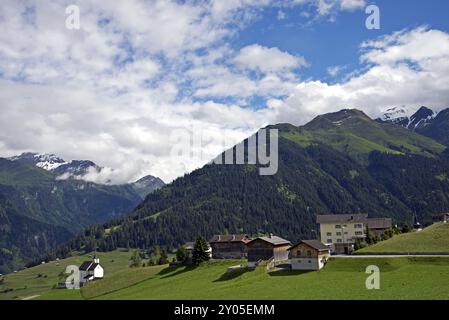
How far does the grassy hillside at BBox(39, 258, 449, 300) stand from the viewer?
57.2 m

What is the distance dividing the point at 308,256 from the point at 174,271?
38.5 m

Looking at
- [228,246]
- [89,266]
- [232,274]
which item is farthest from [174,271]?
[89,266]

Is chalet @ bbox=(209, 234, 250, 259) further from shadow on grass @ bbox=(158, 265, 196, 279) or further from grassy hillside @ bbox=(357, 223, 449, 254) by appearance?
grassy hillside @ bbox=(357, 223, 449, 254)

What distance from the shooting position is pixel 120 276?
121 m

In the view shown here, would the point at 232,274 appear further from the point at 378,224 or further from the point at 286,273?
the point at 378,224

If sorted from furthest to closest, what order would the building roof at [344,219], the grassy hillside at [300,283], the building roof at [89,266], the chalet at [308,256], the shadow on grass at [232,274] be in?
the building roof at [89,266] < the building roof at [344,219] < the shadow on grass at [232,274] < the chalet at [308,256] < the grassy hillside at [300,283]

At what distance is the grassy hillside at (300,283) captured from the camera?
57.2m

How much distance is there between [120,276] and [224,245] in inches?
1398

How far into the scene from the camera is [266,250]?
106000 millimetres


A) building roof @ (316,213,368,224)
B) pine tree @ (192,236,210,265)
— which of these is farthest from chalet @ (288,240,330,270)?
building roof @ (316,213,368,224)

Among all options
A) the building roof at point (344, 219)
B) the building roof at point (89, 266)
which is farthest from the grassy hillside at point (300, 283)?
the building roof at point (89, 266)

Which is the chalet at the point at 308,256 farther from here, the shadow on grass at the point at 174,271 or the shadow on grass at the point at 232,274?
the shadow on grass at the point at 174,271
